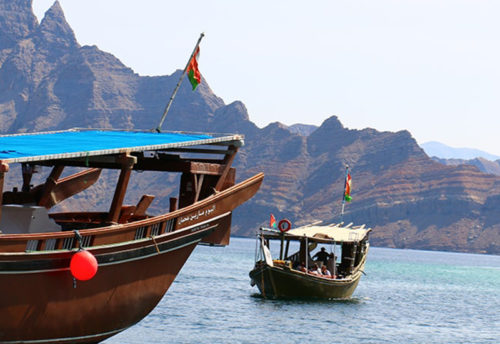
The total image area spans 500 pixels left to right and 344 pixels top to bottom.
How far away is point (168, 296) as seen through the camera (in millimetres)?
53375

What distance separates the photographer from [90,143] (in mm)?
20734

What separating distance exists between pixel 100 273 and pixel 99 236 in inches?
37.8

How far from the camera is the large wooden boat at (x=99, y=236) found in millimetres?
17391

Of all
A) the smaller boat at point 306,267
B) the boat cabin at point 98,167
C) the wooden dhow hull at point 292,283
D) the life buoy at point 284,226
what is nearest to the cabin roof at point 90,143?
the boat cabin at point 98,167

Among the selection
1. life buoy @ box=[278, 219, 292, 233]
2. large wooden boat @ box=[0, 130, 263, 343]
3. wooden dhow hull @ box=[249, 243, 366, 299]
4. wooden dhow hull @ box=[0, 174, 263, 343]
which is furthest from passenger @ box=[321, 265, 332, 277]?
wooden dhow hull @ box=[0, 174, 263, 343]

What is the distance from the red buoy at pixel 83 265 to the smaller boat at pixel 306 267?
85.7 feet

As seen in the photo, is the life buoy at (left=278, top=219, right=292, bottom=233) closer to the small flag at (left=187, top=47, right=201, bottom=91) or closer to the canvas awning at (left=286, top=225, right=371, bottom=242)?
the canvas awning at (left=286, top=225, right=371, bottom=242)

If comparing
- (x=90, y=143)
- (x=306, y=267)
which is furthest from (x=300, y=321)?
(x=90, y=143)

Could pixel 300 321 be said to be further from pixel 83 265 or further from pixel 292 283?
pixel 83 265

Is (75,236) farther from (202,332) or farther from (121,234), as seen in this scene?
(202,332)

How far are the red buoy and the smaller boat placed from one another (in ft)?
85.7

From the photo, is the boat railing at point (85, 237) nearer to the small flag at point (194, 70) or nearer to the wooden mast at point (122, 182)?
the wooden mast at point (122, 182)

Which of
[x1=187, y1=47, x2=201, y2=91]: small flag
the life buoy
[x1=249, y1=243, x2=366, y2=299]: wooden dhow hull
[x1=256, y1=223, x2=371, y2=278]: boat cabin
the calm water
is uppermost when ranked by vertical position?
[x1=187, y1=47, x2=201, y2=91]: small flag

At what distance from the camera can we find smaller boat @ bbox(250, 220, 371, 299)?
147 ft
